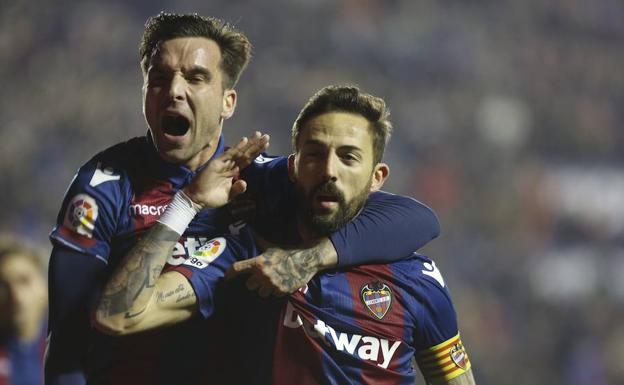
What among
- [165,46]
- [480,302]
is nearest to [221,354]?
[165,46]

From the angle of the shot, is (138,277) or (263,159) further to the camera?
(263,159)

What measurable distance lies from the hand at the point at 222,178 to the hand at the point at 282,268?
183mm

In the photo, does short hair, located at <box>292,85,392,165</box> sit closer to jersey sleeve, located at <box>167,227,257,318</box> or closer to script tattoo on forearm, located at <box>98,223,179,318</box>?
jersey sleeve, located at <box>167,227,257,318</box>

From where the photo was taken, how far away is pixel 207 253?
2.72 meters

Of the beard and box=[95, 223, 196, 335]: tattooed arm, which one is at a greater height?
the beard

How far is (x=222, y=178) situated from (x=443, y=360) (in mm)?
866

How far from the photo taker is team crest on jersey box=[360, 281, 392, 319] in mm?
2807

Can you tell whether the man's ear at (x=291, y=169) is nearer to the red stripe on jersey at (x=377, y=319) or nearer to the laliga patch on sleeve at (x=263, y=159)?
the laliga patch on sleeve at (x=263, y=159)

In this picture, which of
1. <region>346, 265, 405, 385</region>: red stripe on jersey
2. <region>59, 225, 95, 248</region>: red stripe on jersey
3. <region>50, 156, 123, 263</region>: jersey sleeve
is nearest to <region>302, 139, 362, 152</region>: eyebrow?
<region>346, 265, 405, 385</region>: red stripe on jersey

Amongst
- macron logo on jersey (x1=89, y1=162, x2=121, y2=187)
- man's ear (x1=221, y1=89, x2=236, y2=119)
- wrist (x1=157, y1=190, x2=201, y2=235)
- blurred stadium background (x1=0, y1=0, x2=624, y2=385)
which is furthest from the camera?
blurred stadium background (x1=0, y1=0, x2=624, y2=385)

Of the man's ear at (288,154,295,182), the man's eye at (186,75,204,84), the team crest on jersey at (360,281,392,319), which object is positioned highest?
the man's eye at (186,75,204,84)

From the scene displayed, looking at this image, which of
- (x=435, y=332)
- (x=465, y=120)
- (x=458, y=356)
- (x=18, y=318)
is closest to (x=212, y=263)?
(x=435, y=332)

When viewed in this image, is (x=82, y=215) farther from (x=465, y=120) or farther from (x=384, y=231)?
(x=465, y=120)

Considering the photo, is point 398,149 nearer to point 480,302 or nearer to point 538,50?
point 480,302
